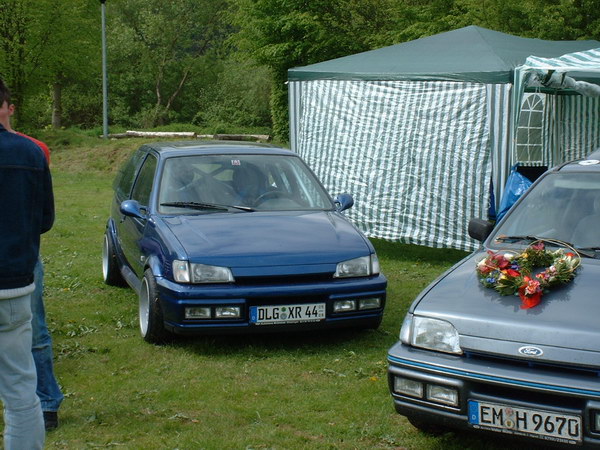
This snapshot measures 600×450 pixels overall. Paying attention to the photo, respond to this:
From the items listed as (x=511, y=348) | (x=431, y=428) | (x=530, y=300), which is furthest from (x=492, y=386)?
(x=431, y=428)

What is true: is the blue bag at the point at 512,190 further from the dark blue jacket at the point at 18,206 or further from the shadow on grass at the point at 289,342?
the dark blue jacket at the point at 18,206

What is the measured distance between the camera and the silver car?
12.9 feet

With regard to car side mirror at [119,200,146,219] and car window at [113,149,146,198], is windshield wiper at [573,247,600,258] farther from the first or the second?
car window at [113,149,146,198]

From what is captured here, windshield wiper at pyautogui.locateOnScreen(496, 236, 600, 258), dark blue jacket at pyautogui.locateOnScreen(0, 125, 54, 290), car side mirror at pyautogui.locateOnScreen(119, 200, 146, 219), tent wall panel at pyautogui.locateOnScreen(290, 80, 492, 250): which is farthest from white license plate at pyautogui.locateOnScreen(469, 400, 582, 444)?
tent wall panel at pyautogui.locateOnScreen(290, 80, 492, 250)

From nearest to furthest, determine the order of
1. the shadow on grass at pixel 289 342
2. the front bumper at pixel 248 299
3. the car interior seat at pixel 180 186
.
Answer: the front bumper at pixel 248 299 < the shadow on grass at pixel 289 342 < the car interior seat at pixel 180 186

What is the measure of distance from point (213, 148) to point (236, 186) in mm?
575

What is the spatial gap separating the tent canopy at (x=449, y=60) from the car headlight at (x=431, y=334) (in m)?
6.21

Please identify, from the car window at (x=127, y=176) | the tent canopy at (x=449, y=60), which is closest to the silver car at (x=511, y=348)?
the car window at (x=127, y=176)

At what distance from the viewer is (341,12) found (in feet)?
→ 122

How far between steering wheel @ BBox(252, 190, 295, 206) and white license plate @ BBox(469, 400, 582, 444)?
3.76 meters

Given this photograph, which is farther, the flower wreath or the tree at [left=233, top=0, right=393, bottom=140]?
the tree at [left=233, top=0, right=393, bottom=140]

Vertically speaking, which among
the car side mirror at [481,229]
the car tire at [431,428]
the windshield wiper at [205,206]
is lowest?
the car tire at [431,428]

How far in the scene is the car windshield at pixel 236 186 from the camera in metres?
7.47

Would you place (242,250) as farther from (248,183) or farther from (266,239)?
(248,183)
